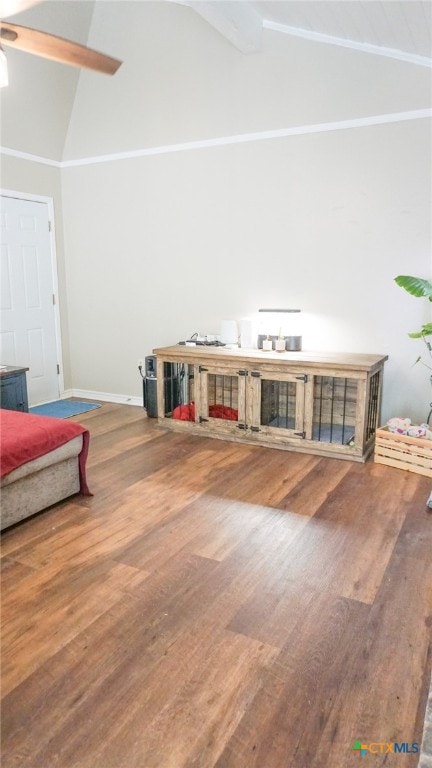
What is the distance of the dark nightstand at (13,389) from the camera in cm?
395

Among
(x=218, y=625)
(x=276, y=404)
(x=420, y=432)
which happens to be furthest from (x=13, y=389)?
(x=420, y=432)

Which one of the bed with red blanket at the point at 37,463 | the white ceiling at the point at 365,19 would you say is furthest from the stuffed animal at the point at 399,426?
the white ceiling at the point at 365,19

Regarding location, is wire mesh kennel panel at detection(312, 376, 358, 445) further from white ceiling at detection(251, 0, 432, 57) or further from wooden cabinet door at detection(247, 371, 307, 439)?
white ceiling at detection(251, 0, 432, 57)

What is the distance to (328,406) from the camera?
4258 millimetres

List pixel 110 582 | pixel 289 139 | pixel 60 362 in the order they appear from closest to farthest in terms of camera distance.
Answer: pixel 110 582
pixel 289 139
pixel 60 362

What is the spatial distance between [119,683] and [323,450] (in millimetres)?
2465

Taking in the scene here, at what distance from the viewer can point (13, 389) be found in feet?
13.3

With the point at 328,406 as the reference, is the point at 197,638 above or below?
below

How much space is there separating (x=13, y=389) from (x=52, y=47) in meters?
2.52

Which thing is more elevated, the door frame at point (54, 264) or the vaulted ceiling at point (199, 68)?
the vaulted ceiling at point (199, 68)

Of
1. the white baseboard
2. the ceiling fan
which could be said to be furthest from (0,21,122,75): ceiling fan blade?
the white baseboard

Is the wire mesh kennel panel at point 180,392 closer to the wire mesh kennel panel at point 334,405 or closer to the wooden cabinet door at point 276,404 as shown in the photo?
the wooden cabinet door at point 276,404

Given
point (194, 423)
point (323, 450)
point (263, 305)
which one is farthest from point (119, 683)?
point (263, 305)

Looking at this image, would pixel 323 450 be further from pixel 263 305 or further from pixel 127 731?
pixel 127 731
